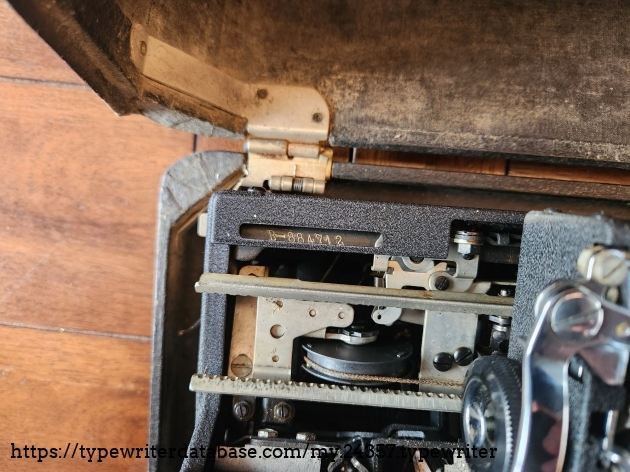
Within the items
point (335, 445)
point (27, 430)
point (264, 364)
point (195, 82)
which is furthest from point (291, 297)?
point (27, 430)

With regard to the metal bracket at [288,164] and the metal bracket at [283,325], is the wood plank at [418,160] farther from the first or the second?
the metal bracket at [283,325]

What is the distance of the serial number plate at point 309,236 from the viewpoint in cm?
78

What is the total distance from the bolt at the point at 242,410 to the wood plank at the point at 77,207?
0.36 metres

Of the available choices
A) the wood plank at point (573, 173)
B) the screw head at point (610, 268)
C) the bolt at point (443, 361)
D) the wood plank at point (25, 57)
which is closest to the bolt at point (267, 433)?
the bolt at point (443, 361)

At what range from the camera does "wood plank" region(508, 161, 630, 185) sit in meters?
0.96

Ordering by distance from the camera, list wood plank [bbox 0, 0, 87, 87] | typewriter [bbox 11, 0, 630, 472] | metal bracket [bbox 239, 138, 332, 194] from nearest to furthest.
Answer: typewriter [bbox 11, 0, 630, 472] < metal bracket [bbox 239, 138, 332, 194] < wood plank [bbox 0, 0, 87, 87]

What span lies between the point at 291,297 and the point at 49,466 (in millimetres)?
778

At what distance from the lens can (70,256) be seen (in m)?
1.07

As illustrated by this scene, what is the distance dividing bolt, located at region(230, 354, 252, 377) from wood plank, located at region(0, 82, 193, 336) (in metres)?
0.35

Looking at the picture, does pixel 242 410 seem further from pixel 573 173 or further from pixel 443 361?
pixel 573 173

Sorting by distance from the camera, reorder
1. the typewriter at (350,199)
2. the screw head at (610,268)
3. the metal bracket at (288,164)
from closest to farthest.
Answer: the screw head at (610,268), the typewriter at (350,199), the metal bracket at (288,164)

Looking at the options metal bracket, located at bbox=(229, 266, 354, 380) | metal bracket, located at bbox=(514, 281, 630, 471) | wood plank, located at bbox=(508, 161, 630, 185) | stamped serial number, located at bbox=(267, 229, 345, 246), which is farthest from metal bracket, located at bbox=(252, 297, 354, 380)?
wood plank, located at bbox=(508, 161, 630, 185)

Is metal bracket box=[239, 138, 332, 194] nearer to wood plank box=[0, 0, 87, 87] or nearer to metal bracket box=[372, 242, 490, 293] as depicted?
metal bracket box=[372, 242, 490, 293]

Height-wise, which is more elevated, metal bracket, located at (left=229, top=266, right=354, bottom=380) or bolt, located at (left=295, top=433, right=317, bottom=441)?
metal bracket, located at (left=229, top=266, right=354, bottom=380)
